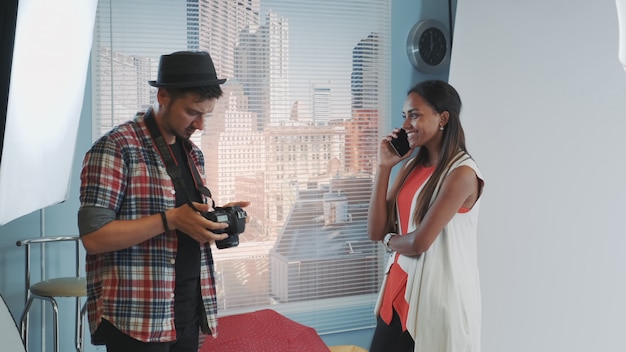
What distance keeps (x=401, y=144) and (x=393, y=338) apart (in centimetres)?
69

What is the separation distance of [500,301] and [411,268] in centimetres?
104

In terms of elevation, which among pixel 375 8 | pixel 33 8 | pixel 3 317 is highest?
pixel 375 8

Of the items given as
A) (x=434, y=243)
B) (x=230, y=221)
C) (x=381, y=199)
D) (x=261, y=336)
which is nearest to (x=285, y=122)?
(x=261, y=336)

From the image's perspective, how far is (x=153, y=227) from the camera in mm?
1503

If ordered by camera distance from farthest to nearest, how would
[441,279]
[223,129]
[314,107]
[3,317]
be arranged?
[314,107] < [223,129] < [441,279] < [3,317]

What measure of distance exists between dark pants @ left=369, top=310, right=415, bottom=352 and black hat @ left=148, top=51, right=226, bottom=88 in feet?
3.20

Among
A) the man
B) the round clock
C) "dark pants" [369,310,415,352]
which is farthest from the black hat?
the round clock

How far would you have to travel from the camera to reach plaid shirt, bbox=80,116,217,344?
5.00 feet

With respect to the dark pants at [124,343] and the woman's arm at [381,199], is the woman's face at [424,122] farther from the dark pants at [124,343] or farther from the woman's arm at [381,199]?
the dark pants at [124,343]

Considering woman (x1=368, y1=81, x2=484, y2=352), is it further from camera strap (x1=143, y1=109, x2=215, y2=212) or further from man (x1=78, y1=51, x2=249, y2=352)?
camera strap (x1=143, y1=109, x2=215, y2=212)

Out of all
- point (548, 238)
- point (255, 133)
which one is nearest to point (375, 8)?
point (255, 133)

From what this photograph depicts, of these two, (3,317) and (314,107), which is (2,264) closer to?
(314,107)

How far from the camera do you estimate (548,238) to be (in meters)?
2.88

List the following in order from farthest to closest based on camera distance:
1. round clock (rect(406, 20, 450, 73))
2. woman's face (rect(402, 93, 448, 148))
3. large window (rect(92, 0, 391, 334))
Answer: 1. round clock (rect(406, 20, 450, 73))
2. large window (rect(92, 0, 391, 334))
3. woman's face (rect(402, 93, 448, 148))
